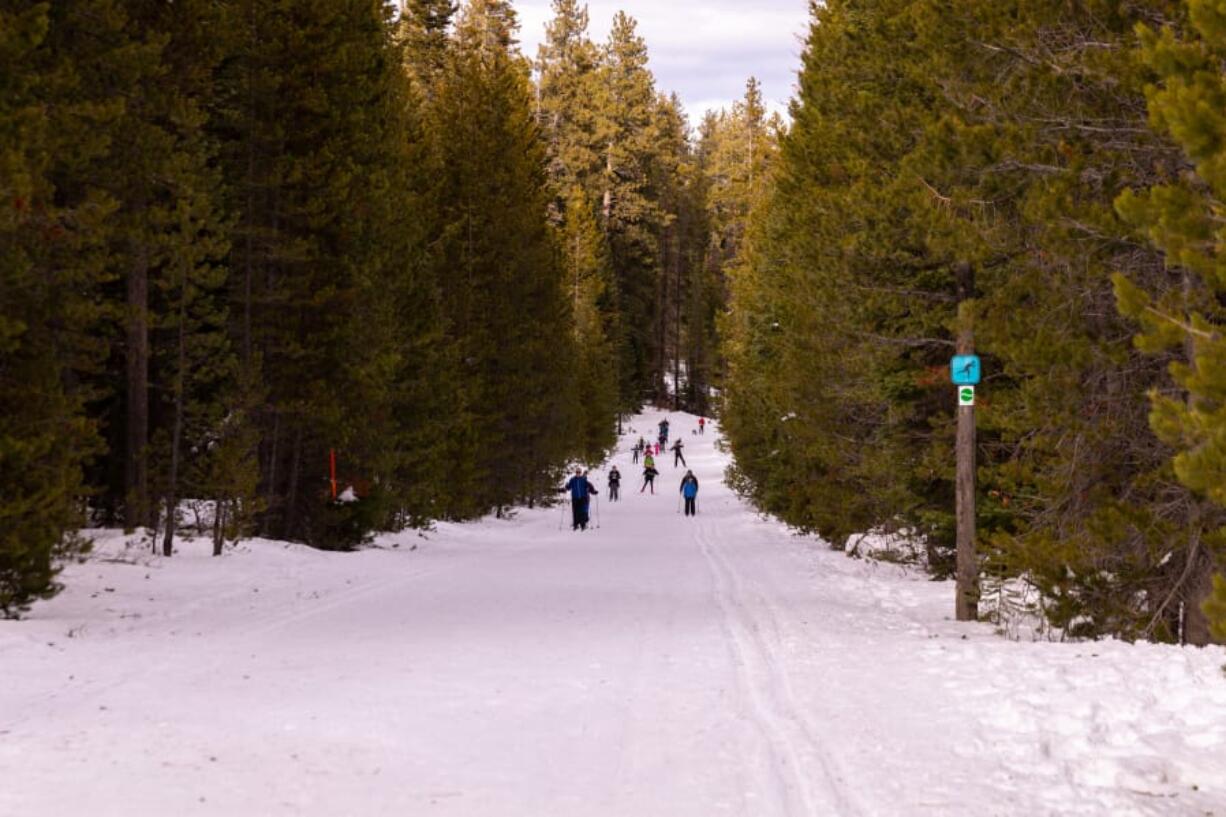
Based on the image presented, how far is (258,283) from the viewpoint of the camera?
20.4 m

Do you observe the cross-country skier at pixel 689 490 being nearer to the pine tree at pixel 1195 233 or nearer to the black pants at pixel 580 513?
the black pants at pixel 580 513

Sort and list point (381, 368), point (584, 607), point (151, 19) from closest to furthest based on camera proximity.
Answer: point (584, 607), point (151, 19), point (381, 368)

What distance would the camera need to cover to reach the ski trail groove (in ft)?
19.4

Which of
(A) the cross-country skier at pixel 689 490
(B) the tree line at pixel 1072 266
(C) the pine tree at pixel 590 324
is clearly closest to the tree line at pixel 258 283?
(A) the cross-country skier at pixel 689 490

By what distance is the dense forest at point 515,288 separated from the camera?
9945 mm

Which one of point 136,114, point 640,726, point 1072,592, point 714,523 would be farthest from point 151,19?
point 714,523

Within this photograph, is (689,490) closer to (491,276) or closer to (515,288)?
(515,288)

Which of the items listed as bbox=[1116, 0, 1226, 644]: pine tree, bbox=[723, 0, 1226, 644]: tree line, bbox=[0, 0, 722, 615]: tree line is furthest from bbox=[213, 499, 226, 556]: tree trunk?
bbox=[1116, 0, 1226, 644]: pine tree

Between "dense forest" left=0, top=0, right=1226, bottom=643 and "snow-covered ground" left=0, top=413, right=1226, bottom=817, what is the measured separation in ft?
4.34

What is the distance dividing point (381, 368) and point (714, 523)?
1538 cm

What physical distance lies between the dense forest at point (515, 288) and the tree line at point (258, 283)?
0.25ft

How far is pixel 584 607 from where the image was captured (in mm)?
13992

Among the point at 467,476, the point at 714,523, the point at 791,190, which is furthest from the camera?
the point at 714,523

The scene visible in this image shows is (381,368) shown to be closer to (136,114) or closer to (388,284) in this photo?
(388,284)
